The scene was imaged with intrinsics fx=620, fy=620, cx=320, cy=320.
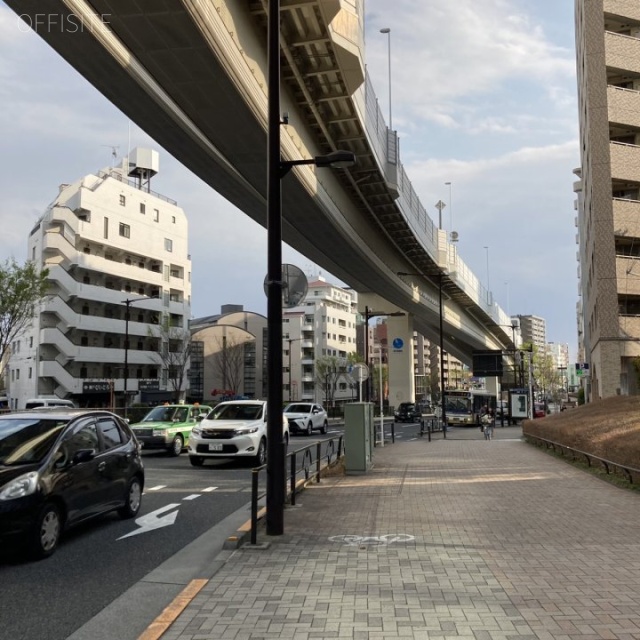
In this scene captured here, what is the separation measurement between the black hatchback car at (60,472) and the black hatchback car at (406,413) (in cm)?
4909

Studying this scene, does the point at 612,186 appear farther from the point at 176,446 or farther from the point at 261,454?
the point at 176,446

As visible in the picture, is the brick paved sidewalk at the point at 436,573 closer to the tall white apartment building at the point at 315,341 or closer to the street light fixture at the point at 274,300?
the street light fixture at the point at 274,300

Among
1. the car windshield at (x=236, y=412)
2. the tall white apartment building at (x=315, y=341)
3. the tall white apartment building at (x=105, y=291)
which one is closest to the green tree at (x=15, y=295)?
the tall white apartment building at (x=105, y=291)

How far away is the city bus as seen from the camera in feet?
166

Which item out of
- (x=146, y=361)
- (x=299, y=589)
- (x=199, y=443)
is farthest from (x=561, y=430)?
(x=146, y=361)

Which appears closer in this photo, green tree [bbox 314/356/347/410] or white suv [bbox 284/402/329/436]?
white suv [bbox 284/402/329/436]

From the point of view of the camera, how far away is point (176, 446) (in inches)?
744

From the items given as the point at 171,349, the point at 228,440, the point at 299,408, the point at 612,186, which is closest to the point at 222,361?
the point at 171,349

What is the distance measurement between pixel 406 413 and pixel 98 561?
169ft

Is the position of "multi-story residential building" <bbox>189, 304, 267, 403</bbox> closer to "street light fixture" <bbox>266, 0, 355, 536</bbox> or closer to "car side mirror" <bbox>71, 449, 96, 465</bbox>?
"street light fixture" <bbox>266, 0, 355, 536</bbox>

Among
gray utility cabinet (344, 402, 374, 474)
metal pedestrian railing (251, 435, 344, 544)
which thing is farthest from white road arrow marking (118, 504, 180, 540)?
gray utility cabinet (344, 402, 374, 474)

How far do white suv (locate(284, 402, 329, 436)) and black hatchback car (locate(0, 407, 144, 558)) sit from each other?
23.9m

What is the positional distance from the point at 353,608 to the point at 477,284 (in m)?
52.3

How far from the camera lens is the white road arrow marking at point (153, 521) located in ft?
26.4
